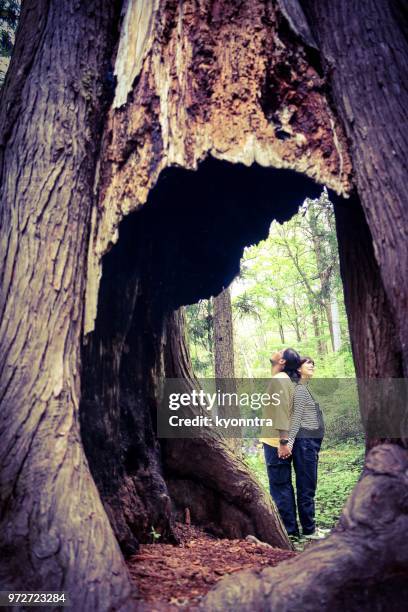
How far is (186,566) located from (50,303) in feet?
5.51

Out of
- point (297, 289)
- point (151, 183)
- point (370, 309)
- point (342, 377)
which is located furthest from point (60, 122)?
point (297, 289)

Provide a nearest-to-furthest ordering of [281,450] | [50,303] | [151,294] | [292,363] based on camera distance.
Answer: [50,303] < [151,294] < [281,450] < [292,363]

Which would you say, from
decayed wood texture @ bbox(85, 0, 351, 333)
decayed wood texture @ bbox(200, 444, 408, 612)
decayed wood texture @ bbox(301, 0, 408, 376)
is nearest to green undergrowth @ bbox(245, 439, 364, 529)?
decayed wood texture @ bbox(200, 444, 408, 612)

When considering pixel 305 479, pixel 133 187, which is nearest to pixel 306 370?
pixel 305 479

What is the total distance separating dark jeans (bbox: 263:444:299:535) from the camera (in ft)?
18.2

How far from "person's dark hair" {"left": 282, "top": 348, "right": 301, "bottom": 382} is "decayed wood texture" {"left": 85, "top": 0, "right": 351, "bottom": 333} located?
12.3 feet

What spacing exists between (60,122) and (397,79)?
1.88 meters

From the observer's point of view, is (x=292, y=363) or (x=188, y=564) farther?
(x=292, y=363)

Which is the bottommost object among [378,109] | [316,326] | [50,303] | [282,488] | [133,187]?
[282,488]

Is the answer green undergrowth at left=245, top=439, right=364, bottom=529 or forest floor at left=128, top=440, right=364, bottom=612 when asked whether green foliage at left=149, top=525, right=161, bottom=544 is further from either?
green undergrowth at left=245, top=439, right=364, bottom=529

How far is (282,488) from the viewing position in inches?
221

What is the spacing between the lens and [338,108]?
8.47ft

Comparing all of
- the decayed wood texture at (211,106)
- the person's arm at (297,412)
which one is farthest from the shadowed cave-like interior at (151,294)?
the person's arm at (297,412)

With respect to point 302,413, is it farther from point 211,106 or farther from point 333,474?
point 333,474
